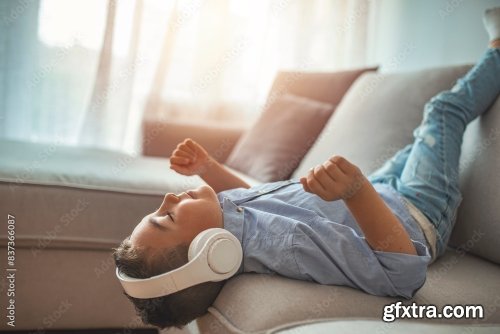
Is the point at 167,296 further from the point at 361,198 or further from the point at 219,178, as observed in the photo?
the point at 219,178

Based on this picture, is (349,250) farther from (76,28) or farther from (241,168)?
(76,28)

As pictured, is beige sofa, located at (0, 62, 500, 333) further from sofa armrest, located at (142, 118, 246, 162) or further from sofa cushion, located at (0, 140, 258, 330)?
sofa armrest, located at (142, 118, 246, 162)

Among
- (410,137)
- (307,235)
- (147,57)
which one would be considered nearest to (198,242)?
(307,235)

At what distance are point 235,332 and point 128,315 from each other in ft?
2.49

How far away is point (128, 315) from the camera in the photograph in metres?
1.46

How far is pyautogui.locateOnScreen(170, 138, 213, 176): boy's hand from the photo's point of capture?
1.32 m

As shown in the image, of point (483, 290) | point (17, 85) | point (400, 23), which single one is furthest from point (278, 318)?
point (17, 85)

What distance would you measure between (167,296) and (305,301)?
28 cm

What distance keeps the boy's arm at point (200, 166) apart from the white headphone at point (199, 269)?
45 centimetres

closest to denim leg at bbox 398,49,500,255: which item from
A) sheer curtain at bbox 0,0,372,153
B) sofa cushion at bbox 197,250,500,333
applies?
sofa cushion at bbox 197,250,500,333

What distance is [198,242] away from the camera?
900 mm

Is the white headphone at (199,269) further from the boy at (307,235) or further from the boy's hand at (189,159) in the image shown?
the boy's hand at (189,159)

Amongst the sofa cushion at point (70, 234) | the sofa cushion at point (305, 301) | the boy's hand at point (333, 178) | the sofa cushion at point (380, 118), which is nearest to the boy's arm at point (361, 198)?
the boy's hand at point (333, 178)

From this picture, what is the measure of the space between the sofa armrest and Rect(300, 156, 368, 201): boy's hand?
4.62ft
